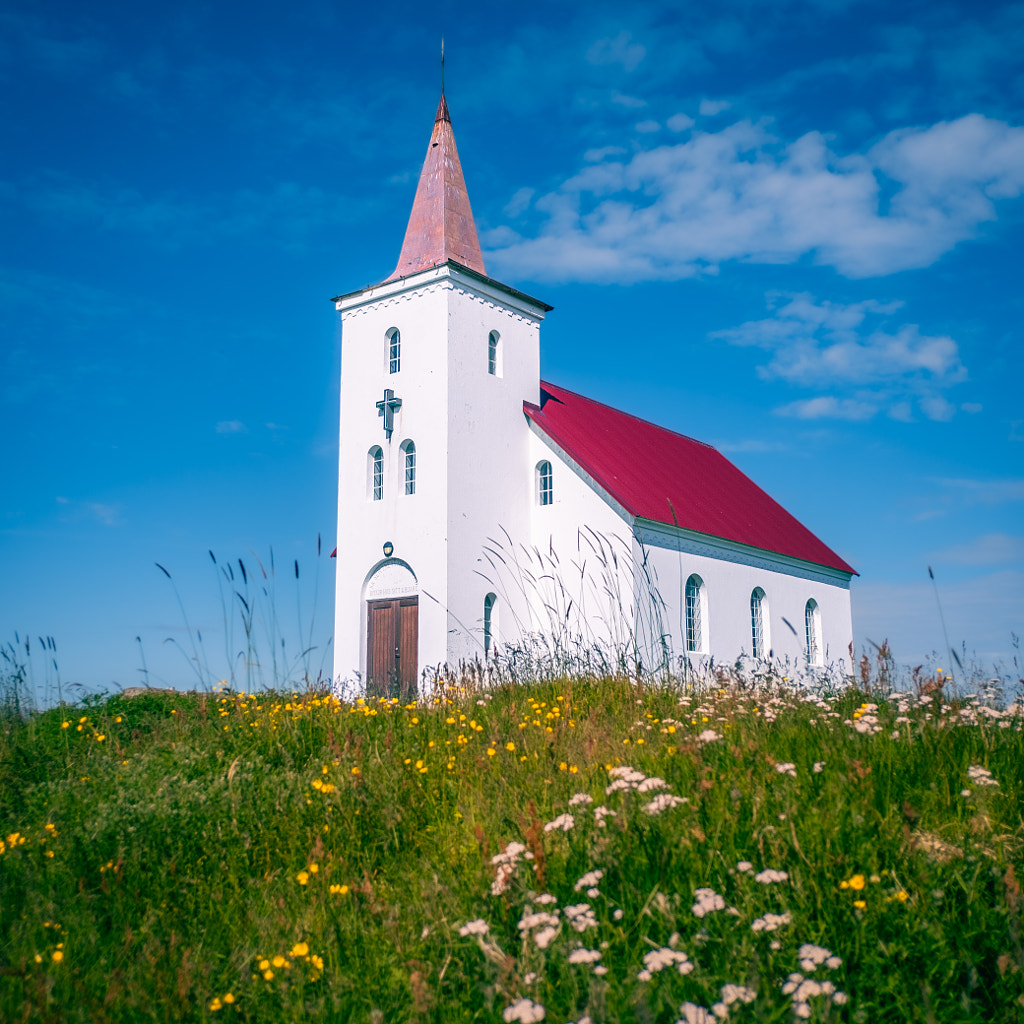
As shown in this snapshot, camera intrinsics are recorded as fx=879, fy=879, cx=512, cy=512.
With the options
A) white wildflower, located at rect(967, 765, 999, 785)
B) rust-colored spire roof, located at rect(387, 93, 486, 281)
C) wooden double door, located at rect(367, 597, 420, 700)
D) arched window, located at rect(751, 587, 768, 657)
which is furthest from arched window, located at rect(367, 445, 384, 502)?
white wildflower, located at rect(967, 765, 999, 785)

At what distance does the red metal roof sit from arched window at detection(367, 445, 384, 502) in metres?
4.19

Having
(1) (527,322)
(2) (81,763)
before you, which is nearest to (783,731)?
(2) (81,763)

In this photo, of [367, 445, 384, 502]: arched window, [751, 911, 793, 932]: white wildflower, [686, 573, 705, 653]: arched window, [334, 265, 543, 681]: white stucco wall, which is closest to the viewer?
[751, 911, 793, 932]: white wildflower

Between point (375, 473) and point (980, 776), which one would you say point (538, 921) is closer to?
point (980, 776)

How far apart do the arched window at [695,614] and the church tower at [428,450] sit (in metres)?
4.73

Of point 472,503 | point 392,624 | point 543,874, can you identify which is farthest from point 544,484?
point 543,874

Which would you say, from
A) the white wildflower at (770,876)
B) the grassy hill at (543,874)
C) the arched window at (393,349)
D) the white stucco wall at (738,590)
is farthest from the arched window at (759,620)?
the white wildflower at (770,876)

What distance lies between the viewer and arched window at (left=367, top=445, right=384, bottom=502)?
75.0 ft

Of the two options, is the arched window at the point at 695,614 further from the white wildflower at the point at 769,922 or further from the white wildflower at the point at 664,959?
the white wildflower at the point at 664,959

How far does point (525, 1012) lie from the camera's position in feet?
10.5

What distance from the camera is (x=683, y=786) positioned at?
518 cm

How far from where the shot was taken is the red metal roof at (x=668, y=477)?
22875 mm

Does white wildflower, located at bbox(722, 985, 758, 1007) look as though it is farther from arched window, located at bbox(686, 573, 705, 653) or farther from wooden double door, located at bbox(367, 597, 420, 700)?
arched window, located at bbox(686, 573, 705, 653)

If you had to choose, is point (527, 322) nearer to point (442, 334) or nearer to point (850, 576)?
point (442, 334)
